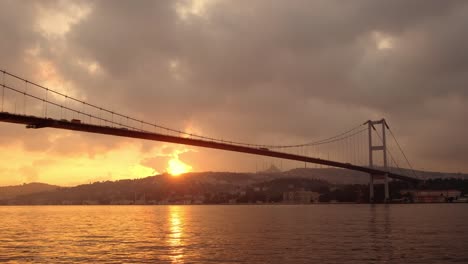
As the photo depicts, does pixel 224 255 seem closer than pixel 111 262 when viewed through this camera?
No

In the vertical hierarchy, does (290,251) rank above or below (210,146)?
below

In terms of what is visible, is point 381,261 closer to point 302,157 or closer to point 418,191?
point 302,157

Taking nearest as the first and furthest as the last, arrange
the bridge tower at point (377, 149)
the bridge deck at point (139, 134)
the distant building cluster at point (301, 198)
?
the bridge deck at point (139, 134)
the bridge tower at point (377, 149)
the distant building cluster at point (301, 198)

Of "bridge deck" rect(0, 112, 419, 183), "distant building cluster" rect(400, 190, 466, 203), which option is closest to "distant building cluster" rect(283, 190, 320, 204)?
"distant building cluster" rect(400, 190, 466, 203)

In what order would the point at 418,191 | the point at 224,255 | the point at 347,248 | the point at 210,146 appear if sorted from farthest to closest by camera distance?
the point at 418,191
the point at 210,146
the point at 347,248
the point at 224,255

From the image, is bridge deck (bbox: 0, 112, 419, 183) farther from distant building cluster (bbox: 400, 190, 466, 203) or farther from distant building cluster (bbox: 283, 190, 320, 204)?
distant building cluster (bbox: 283, 190, 320, 204)

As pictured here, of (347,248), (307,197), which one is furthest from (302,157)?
(307,197)

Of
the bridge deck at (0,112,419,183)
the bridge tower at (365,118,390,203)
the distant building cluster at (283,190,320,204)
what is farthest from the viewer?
the distant building cluster at (283,190,320,204)

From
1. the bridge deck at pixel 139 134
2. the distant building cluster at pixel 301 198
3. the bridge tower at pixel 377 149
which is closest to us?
the bridge deck at pixel 139 134

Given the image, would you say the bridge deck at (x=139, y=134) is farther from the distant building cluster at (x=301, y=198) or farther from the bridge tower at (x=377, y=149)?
the distant building cluster at (x=301, y=198)

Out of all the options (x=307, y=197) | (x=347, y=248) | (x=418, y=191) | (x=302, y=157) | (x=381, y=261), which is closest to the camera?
(x=381, y=261)

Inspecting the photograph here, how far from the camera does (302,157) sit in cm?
7800

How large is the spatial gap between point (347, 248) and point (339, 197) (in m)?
128

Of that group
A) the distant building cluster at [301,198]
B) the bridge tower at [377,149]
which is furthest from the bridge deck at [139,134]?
the distant building cluster at [301,198]
